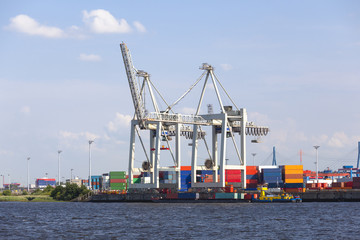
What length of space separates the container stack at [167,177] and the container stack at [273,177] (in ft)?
59.5

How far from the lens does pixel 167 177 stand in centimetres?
12000

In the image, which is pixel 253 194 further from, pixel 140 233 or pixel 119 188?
pixel 140 233

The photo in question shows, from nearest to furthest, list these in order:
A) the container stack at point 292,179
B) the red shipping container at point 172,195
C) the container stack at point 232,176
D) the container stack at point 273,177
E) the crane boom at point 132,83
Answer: the crane boom at point 132,83 → the red shipping container at point 172,195 → the container stack at point 232,176 → the container stack at point 273,177 → the container stack at point 292,179

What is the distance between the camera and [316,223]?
64.4 metres

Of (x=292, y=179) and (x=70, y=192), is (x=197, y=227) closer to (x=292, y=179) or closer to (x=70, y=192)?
(x=292, y=179)

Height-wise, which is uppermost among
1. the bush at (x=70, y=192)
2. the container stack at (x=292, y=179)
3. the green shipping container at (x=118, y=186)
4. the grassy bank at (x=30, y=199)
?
the container stack at (x=292, y=179)

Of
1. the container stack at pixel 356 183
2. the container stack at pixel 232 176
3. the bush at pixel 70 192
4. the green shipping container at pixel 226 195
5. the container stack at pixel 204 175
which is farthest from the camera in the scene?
the bush at pixel 70 192

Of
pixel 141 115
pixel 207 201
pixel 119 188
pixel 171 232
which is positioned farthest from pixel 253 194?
pixel 171 232

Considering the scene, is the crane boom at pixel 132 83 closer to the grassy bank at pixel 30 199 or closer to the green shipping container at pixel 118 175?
the green shipping container at pixel 118 175

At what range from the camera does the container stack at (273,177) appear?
120938 mm

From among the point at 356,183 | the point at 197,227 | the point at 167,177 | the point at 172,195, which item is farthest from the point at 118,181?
the point at 197,227

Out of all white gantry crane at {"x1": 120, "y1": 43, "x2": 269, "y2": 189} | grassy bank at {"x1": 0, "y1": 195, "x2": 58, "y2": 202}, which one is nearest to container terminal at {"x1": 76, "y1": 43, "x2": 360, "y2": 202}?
white gantry crane at {"x1": 120, "y1": 43, "x2": 269, "y2": 189}

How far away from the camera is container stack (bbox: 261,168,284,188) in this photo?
121m

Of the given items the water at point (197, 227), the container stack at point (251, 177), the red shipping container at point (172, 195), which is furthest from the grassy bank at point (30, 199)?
the water at point (197, 227)
